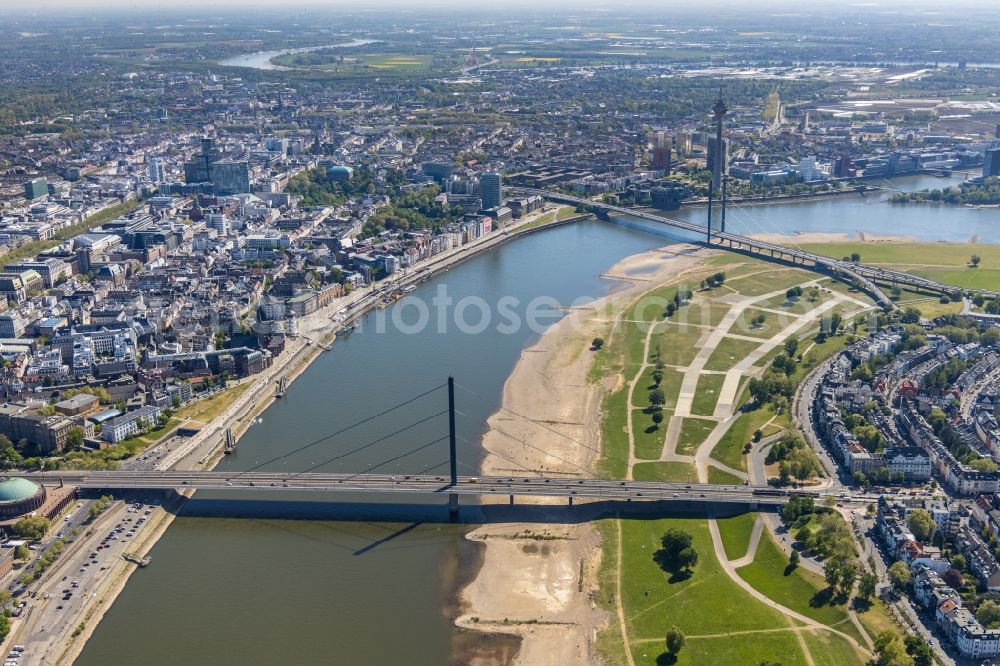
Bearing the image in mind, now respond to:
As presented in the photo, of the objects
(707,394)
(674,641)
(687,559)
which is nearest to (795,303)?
(707,394)

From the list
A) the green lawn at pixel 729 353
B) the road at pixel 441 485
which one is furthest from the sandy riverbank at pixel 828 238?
the road at pixel 441 485

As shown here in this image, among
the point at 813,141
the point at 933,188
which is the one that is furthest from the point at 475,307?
the point at 813,141

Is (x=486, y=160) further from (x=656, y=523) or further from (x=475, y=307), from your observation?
(x=656, y=523)

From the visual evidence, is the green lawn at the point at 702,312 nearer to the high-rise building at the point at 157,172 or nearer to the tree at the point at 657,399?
the tree at the point at 657,399

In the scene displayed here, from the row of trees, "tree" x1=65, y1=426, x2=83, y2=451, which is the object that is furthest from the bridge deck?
"tree" x1=65, y1=426, x2=83, y2=451

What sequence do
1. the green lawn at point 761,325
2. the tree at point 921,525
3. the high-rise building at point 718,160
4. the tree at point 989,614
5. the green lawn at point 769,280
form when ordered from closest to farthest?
the tree at point 989,614, the tree at point 921,525, the green lawn at point 761,325, the green lawn at point 769,280, the high-rise building at point 718,160
